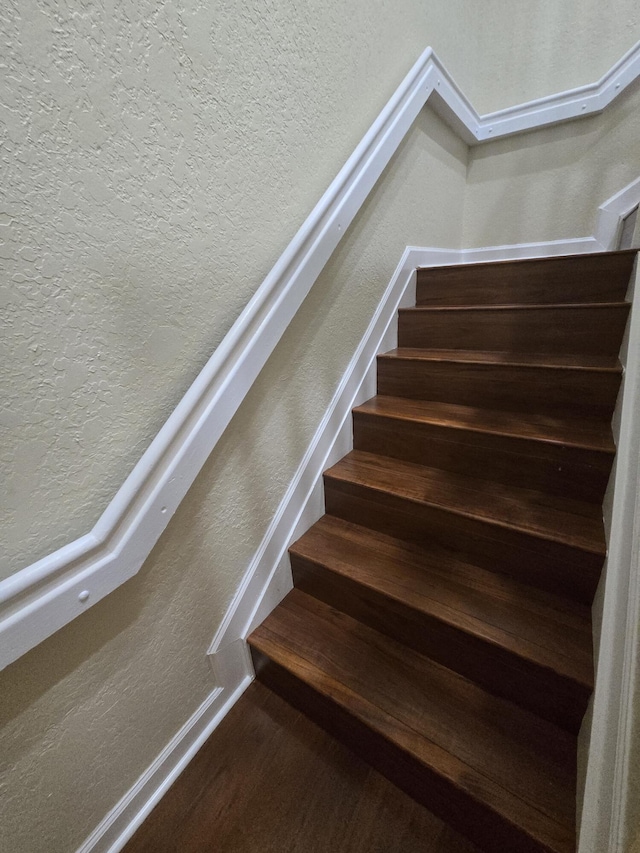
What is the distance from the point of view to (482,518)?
949 millimetres

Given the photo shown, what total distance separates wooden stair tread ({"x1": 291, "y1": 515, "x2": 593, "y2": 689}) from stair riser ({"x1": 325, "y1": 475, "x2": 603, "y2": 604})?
0.03 metres

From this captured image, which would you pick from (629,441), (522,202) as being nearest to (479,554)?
(629,441)

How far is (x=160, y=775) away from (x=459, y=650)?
0.82 m

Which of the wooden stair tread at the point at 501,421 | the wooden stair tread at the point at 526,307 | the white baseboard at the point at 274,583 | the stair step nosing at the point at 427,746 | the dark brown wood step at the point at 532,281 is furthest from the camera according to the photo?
the dark brown wood step at the point at 532,281

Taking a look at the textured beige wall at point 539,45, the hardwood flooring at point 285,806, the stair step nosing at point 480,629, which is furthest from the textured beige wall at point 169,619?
the textured beige wall at point 539,45

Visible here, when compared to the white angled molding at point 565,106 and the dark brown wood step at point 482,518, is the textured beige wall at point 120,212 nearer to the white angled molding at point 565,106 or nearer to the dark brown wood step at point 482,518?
the dark brown wood step at point 482,518

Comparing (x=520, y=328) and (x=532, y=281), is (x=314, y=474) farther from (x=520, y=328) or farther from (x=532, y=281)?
(x=532, y=281)

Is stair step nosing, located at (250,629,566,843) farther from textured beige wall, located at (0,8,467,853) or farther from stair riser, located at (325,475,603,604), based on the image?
stair riser, located at (325,475,603,604)

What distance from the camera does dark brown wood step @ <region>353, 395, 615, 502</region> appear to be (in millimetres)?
956

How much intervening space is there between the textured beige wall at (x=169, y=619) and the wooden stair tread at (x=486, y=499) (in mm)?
301

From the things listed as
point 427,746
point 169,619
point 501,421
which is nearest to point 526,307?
point 501,421

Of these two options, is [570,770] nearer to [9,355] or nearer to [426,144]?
[9,355]

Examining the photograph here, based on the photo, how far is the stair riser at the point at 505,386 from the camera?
1.05 metres

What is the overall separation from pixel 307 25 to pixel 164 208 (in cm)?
76
